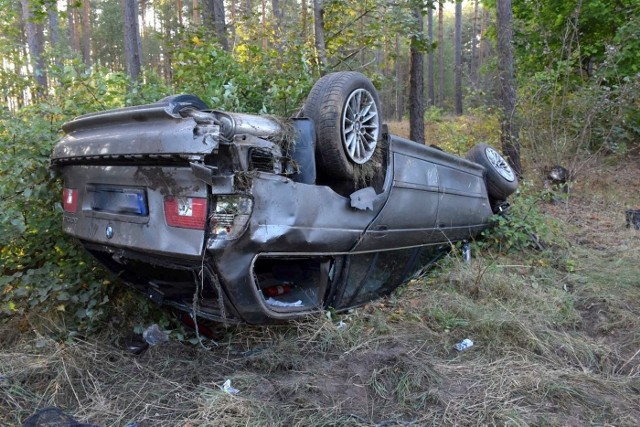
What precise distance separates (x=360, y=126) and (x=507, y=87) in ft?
24.3

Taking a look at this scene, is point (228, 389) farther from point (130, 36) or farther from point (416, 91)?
point (130, 36)

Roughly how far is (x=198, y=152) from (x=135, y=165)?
53 centimetres

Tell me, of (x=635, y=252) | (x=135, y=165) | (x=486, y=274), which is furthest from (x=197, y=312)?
(x=635, y=252)

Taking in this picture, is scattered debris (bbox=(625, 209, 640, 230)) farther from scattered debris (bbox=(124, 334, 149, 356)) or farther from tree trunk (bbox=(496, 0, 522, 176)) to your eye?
scattered debris (bbox=(124, 334, 149, 356))

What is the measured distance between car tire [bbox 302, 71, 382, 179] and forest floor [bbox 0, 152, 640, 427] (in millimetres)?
1080

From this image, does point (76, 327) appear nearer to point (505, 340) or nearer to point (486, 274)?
point (505, 340)

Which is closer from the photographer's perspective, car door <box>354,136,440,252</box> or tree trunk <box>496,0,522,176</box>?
car door <box>354,136,440,252</box>

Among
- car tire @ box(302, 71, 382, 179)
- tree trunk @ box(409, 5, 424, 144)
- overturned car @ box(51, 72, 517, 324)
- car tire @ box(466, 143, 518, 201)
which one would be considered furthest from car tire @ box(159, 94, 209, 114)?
tree trunk @ box(409, 5, 424, 144)

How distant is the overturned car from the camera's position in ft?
8.52

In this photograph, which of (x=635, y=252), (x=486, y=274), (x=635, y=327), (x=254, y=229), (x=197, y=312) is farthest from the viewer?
(x=635, y=252)

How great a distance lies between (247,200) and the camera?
262 cm

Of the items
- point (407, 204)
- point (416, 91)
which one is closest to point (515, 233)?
point (407, 204)

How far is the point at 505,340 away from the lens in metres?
3.41

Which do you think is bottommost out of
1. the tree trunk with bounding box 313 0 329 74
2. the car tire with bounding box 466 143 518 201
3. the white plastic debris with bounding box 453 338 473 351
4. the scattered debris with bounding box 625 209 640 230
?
the scattered debris with bounding box 625 209 640 230
